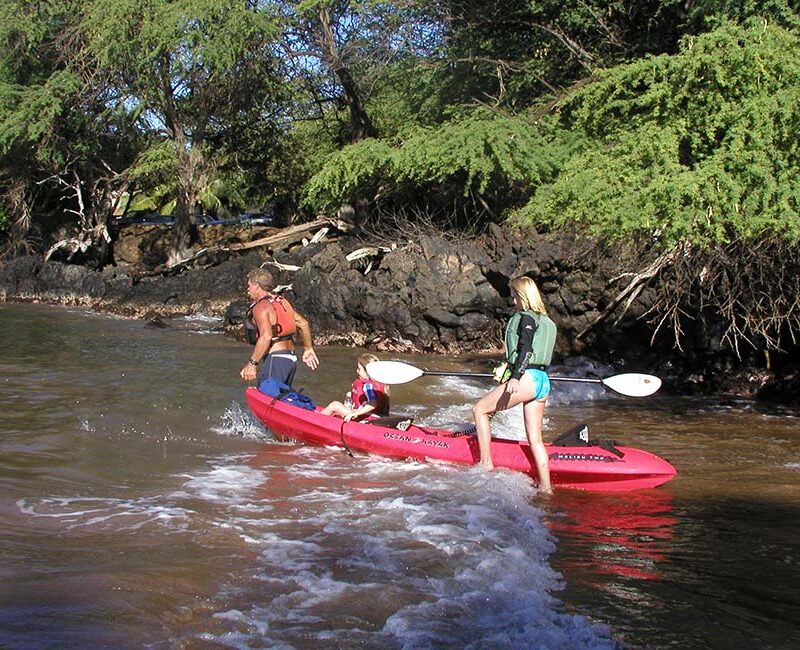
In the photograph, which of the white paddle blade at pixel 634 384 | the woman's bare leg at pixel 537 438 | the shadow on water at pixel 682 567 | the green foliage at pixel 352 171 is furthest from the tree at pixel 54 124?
the shadow on water at pixel 682 567

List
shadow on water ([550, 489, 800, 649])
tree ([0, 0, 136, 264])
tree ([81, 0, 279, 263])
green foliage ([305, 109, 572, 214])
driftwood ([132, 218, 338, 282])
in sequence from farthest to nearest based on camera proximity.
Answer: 1. tree ([0, 0, 136, 264])
2. driftwood ([132, 218, 338, 282])
3. tree ([81, 0, 279, 263])
4. green foliage ([305, 109, 572, 214])
5. shadow on water ([550, 489, 800, 649])

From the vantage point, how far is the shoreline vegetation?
10.1 metres

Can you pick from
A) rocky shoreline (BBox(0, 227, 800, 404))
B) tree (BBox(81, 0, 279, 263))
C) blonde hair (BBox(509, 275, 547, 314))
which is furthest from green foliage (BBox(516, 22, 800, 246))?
tree (BBox(81, 0, 279, 263))

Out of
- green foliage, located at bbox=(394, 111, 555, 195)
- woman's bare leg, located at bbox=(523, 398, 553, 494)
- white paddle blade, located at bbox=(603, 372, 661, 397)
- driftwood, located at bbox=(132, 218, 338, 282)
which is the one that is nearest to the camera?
woman's bare leg, located at bbox=(523, 398, 553, 494)

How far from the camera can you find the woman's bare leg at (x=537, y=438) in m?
6.71

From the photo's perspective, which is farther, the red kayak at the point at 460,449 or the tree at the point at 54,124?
the tree at the point at 54,124

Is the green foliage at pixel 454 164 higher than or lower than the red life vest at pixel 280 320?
higher

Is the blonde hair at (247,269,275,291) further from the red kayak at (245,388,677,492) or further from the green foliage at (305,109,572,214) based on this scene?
the green foliage at (305,109,572,214)

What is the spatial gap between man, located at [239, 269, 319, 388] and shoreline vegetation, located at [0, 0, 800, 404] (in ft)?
11.8

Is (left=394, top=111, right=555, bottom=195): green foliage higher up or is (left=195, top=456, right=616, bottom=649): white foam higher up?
(left=394, top=111, right=555, bottom=195): green foliage

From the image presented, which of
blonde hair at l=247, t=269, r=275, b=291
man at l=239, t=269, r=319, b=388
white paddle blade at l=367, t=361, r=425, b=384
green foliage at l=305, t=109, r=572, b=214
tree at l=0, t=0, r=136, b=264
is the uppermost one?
tree at l=0, t=0, r=136, b=264

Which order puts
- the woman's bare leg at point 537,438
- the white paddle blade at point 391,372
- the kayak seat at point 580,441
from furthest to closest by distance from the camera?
the white paddle blade at point 391,372 → the kayak seat at point 580,441 → the woman's bare leg at point 537,438

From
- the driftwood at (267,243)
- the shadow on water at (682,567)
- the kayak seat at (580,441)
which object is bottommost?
the shadow on water at (682,567)

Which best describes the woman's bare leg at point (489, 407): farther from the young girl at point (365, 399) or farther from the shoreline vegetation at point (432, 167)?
the shoreline vegetation at point (432, 167)
